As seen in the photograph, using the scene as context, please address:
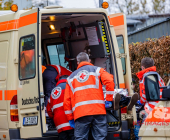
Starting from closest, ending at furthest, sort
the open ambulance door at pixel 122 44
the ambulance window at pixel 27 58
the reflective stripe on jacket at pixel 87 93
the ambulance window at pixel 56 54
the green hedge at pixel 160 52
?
the reflective stripe on jacket at pixel 87 93 < the ambulance window at pixel 27 58 < the open ambulance door at pixel 122 44 < the green hedge at pixel 160 52 < the ambulance window at pixel 56 54

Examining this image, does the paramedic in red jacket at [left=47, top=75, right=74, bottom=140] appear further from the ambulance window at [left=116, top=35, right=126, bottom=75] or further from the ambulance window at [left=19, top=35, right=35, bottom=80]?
the ambulance window at [left=116, top=35, right=126, bottom=75]

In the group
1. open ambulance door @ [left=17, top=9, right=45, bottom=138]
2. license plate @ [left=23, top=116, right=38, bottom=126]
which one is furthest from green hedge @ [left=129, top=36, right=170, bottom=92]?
license plate @ [left=23, top=116, right=38, bottom=126]

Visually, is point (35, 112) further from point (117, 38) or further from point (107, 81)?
point (117, 38)

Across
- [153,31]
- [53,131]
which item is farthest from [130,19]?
[53,131]

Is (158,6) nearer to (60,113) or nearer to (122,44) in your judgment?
(122,44)

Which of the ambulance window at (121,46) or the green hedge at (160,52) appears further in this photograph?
the green hedge at (160,52)

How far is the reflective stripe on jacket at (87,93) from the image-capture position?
4332 mm

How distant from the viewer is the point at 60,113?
4.85 metres

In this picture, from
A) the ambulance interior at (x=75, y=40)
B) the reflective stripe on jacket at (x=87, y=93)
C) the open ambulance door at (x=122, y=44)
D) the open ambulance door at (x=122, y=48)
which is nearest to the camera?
the reflective stripe on jacket at (x=87, y=93)

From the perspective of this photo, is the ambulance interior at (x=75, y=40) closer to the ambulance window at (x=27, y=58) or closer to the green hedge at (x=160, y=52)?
the ambulance window at (x=27, y=58)

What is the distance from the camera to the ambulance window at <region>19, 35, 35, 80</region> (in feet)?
15.6

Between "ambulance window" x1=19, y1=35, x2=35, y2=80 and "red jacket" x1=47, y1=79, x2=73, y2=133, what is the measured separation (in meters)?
0.56

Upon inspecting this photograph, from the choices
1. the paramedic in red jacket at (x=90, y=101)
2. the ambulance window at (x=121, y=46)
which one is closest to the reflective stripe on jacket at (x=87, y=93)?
the paramedic in red jacket at (x=90, y=101)

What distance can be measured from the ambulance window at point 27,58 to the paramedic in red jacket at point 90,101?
0.77m
